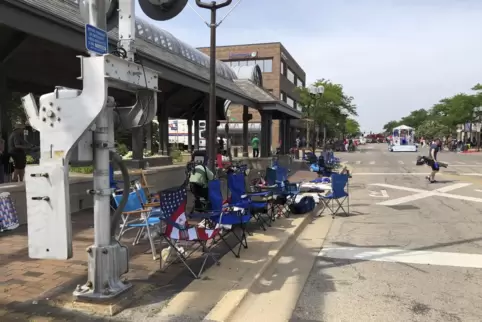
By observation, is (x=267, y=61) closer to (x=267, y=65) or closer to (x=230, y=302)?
(x=267, y=65)

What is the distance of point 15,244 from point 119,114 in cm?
302

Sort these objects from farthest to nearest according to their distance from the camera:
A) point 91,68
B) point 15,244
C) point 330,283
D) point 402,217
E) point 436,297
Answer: point 402,217 < point 15,244 < point 330,283 < point 436,297 < point 91,68

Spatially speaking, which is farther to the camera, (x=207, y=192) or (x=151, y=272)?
(x=207, y=192)

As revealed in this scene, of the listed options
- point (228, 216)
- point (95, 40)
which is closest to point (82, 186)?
point (228, 216)

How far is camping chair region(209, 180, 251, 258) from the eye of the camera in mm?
5977

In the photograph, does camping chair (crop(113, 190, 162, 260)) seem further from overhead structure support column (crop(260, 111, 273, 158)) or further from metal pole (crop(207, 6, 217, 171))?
overhead structure support column (crop(260, 111, 273, 158))

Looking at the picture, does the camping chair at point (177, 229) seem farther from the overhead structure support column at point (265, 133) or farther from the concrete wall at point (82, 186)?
the overhead structure support column at point (265, 133)

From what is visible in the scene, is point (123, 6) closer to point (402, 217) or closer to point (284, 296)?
point (284, 296)

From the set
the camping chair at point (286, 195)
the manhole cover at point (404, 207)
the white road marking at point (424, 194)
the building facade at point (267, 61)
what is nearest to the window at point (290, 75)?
the building facade at point (267, 61)

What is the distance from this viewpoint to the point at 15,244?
6.09 meters

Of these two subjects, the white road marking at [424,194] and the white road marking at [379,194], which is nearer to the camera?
the white road marking at [424,194]

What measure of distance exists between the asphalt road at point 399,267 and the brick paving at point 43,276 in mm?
1828

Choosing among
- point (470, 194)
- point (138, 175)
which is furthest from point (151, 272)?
point (470, 194)

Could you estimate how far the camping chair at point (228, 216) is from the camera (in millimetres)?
5977
